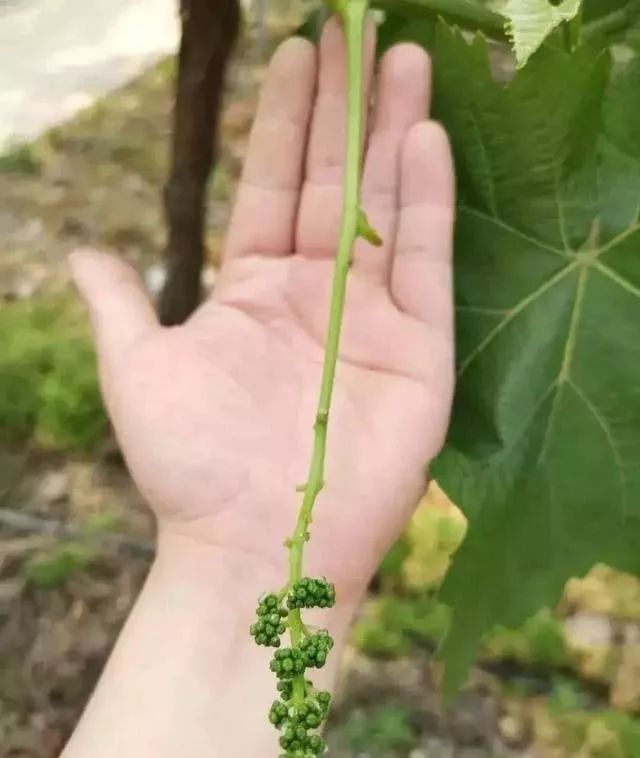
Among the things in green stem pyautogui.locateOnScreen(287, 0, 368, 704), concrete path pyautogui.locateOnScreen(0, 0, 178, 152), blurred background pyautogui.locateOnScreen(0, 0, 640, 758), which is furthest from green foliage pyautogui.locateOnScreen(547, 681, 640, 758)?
concrete path pyautogui.locateOnScreen(0, 0, 178, 152)

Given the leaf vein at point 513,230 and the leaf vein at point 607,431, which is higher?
the leaf vein at point 513,230

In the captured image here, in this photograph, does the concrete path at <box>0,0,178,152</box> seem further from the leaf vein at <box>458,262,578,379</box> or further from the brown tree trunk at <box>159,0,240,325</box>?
the leaf vein at <box>458,262,578,379</box>

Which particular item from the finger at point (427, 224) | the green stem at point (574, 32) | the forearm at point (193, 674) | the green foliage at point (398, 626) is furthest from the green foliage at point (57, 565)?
the green stem at point (574, 32)

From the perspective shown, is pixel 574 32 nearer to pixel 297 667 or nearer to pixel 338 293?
pixel 338 293

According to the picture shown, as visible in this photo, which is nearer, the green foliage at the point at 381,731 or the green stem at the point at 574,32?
the green stem at the point at 574,32

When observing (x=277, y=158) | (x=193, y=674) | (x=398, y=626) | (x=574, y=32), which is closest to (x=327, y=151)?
(x=277, y=158)

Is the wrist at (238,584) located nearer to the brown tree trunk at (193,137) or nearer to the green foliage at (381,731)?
the brown tree trunk at (193,137)

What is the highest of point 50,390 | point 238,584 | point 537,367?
point 537,367
